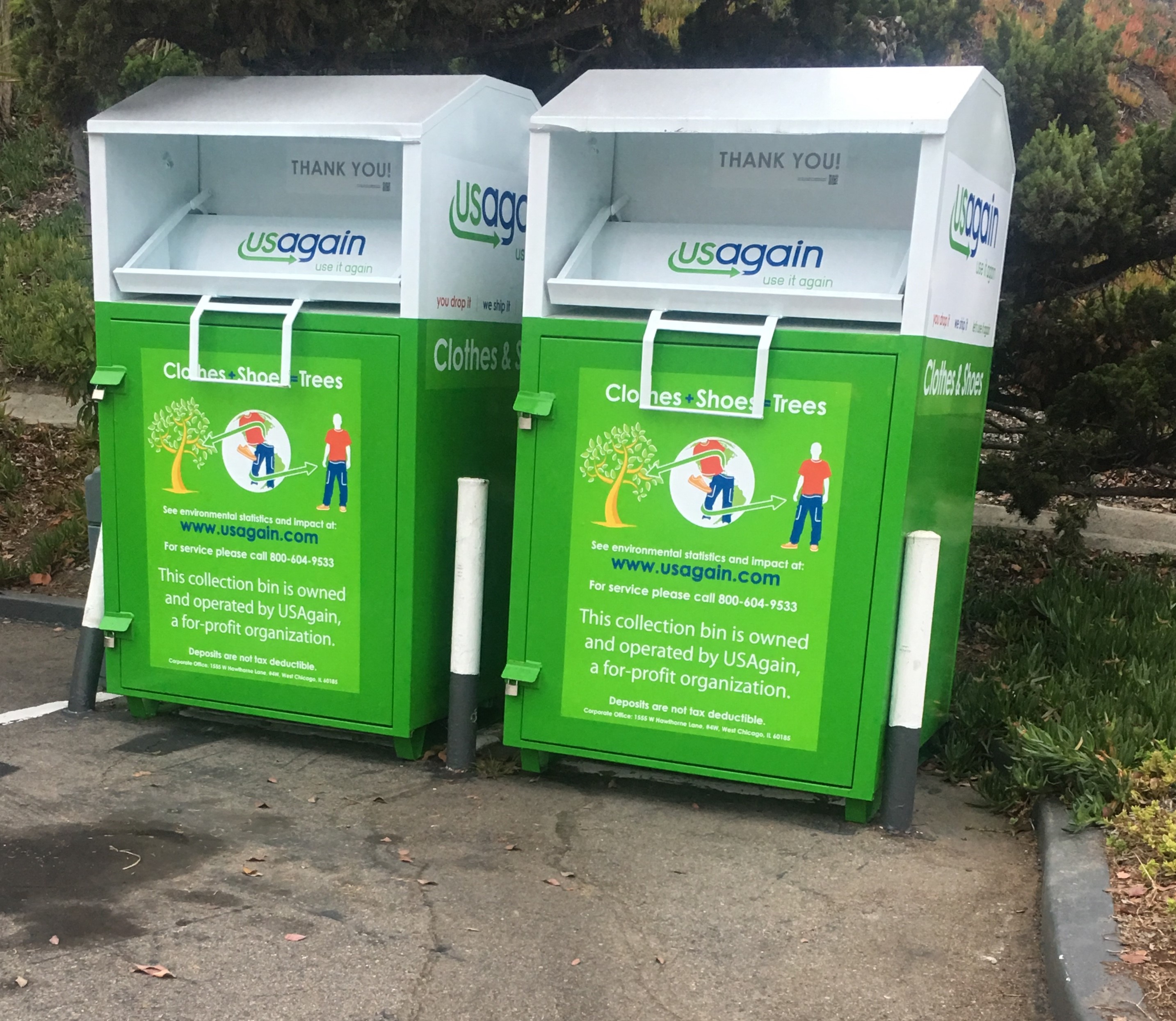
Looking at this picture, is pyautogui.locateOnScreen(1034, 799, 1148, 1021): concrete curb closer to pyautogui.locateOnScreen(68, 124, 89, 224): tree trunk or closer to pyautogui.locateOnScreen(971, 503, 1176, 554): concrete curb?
pyautogui.locateOnScreen(971, 503, 1176, 554): concrete curb

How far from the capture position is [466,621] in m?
4.20

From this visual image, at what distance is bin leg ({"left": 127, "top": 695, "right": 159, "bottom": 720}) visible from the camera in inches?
188

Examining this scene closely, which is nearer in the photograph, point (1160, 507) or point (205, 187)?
point (205, 187)

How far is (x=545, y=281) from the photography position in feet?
13.1

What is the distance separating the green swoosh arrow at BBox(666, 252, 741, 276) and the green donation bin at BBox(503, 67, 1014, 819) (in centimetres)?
1

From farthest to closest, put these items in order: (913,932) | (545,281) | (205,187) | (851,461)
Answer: (205,187)
(545,281)
(851,461)
(913,932)

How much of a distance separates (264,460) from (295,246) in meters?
0.77

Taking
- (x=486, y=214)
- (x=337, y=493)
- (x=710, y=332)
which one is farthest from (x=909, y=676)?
(x=486, y=214)

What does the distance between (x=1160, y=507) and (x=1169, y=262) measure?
2008 mm

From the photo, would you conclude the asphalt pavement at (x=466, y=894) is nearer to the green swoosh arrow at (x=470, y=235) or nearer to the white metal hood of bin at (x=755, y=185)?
the white metal hood of bin at (x=755, y=185)

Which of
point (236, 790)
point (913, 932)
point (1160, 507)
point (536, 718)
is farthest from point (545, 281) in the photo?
point (1160, 507)

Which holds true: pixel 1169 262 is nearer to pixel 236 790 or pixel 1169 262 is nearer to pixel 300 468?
pixel 300 468

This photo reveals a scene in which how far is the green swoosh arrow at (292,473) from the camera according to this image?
4242mm

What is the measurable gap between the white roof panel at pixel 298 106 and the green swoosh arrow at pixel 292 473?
1.09 meters
